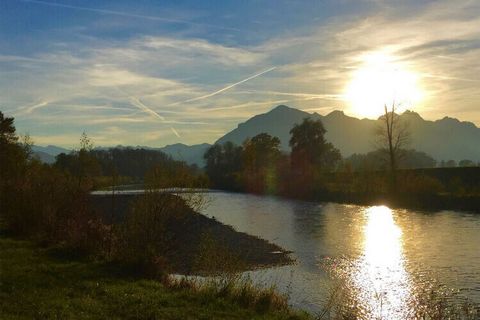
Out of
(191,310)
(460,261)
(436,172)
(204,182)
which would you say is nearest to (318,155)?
(436,172)

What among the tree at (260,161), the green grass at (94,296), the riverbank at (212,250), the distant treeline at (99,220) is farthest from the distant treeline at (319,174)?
the green grass at (94,296)

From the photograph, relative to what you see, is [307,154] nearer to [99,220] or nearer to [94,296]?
[99,220]

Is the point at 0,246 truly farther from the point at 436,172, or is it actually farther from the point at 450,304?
the point at 436,172

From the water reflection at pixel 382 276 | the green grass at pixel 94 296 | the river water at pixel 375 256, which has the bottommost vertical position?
the water reflection at pixel 382 276

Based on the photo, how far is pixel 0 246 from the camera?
64.2 feet

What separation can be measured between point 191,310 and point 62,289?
387 centimetres

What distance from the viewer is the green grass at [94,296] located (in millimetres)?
11797

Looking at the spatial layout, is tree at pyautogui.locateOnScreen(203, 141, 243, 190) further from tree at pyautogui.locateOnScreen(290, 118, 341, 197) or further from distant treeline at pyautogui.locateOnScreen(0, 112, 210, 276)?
distant treeline at pyautogui.locateOnScreen(0, 112, 210, 276)

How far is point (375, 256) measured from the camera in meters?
31.0

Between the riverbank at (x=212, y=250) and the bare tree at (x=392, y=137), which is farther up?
the bare tree at (x=392, y=137)

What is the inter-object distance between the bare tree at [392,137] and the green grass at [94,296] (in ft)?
200

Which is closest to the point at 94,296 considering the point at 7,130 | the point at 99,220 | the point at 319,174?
the point at 99,220

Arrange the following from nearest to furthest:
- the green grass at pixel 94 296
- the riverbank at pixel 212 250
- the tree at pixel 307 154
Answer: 1. the green grass at pixel 94 296
2. the riverbank at pixel 212 250
3. the tree at pixel 307 154

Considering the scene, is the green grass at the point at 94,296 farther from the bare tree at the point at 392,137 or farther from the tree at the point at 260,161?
the tree at the point at 260,161
